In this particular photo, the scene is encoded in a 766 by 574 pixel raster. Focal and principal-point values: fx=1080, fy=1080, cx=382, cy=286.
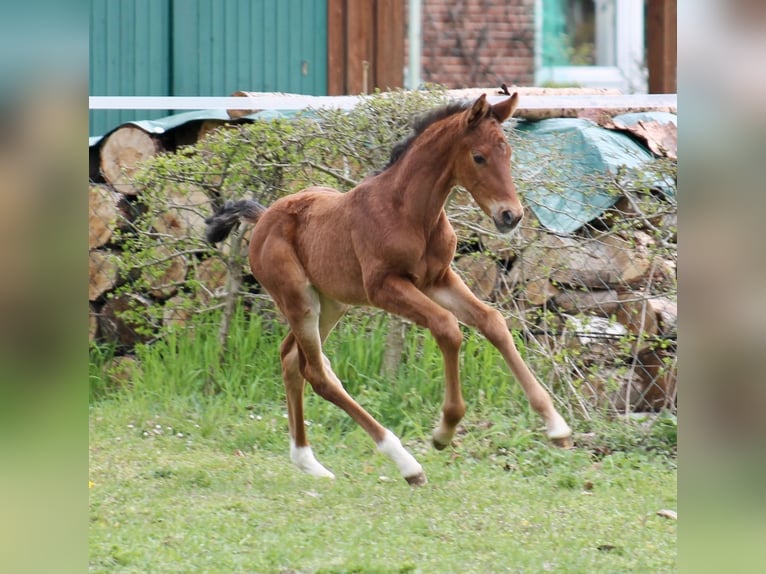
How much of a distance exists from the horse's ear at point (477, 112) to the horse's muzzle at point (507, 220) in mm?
466

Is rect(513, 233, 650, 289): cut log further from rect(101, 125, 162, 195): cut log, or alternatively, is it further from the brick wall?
the brick wall

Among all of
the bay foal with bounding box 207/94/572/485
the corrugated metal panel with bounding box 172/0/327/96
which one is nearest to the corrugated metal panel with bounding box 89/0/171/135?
the corrugated metal panel with bounding box 172/0/327/96

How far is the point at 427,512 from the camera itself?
5.05m

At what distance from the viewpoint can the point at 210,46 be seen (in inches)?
411

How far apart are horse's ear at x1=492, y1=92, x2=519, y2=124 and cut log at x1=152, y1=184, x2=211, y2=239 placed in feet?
11.5

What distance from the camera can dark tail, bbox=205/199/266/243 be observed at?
5.99m

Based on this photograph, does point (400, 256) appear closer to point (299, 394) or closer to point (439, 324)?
point (439, 324)

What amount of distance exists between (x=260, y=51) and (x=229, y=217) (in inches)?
192

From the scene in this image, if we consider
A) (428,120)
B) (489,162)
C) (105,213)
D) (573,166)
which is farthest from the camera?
(105,213)

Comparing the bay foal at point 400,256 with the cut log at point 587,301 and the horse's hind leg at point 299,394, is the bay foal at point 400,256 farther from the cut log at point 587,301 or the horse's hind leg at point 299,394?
the cut log at point 587,301

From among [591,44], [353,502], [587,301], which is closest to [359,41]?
[587,301]

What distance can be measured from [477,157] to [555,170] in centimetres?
276

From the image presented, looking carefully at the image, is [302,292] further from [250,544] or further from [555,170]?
[555,170]
